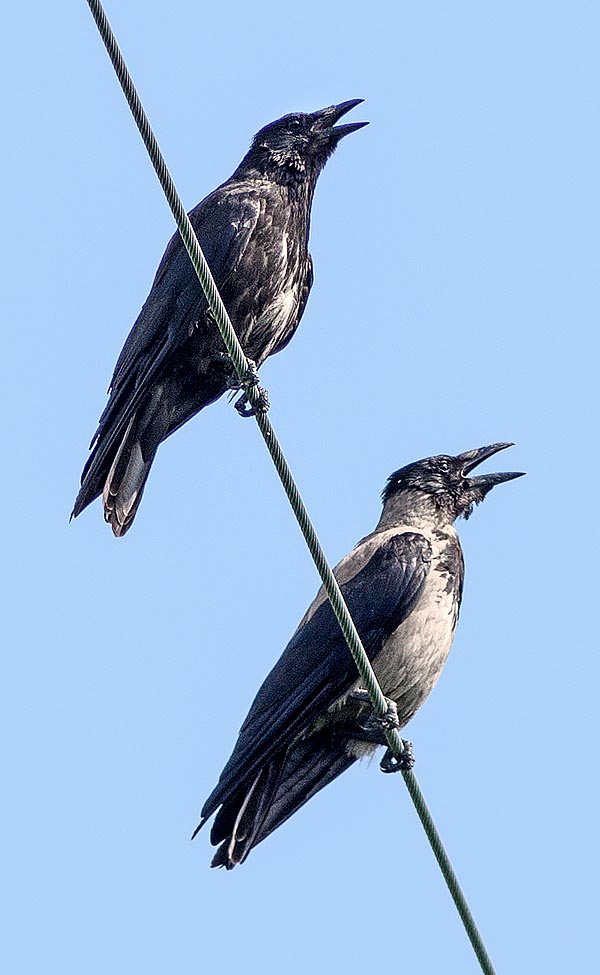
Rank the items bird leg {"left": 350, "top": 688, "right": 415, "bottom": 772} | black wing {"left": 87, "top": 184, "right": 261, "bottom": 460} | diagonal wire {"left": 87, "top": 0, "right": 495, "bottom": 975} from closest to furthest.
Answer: diagonal wire {"left": 87, "top": 0, "right": 495, "bottom": 975} < bird leg {"left": 350, "top": 688, "right": 415, "bottom": 772} < black wing {"left": 87, "top": 184, "right": 261, "bottom": 460}

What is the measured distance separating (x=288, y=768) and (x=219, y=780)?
538 mm

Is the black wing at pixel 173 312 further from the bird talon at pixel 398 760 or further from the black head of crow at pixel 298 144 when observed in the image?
the bird talon at pixel 398 760

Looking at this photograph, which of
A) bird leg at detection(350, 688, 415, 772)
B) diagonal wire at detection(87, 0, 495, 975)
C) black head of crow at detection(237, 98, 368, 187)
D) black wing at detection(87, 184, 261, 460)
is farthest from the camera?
black head of crow at detection(237, 98, 368, 187)

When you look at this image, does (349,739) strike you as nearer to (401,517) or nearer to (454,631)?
(454,631)

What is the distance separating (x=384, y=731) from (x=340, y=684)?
52cm

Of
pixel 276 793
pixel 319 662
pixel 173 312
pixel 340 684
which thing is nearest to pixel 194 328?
pixel 173 312

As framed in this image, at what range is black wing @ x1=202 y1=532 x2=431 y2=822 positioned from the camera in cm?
701

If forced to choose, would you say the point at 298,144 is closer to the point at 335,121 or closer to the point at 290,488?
the point at 335,121

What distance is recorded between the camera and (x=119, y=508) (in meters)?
7.77

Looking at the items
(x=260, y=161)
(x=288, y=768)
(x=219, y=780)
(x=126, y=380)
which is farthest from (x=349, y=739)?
(x=260, y=161)

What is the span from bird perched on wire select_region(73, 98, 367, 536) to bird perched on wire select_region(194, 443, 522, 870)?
3.40 feet

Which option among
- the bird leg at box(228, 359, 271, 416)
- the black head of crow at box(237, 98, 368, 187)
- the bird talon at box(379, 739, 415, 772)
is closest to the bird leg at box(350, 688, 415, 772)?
the bird talon at box(379, 739, 415, 772)

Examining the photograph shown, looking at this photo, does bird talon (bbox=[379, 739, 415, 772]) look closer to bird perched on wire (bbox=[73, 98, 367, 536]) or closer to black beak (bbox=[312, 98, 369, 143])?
bird perched on wire (bbox=[73, 98, 367, 536])

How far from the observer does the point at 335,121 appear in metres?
8.90
